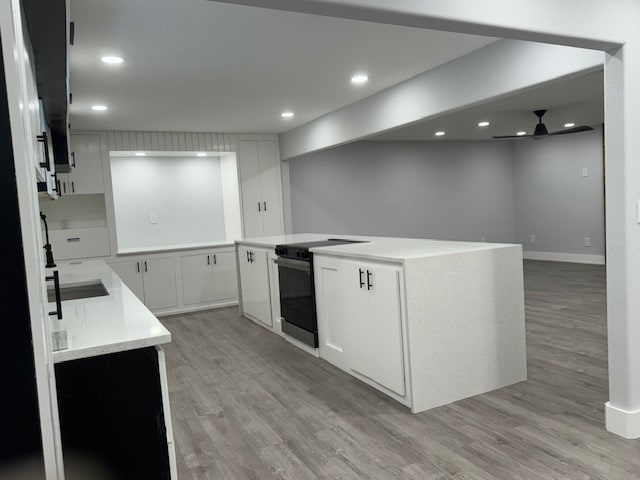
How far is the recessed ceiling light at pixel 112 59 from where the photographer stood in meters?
3.19

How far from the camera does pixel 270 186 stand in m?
6.75

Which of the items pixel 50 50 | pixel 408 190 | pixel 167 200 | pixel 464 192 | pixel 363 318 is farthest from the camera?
pixel 464 192

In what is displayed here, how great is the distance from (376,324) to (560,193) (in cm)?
694

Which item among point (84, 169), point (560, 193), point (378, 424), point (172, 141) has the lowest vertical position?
point (378, 424)

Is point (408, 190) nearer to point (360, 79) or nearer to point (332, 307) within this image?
point (360, 79)

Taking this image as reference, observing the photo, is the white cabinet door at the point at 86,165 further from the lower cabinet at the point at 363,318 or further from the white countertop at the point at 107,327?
the white countertop at the point at 107,327

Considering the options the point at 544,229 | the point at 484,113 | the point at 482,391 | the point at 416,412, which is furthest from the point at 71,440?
the point at 544,229

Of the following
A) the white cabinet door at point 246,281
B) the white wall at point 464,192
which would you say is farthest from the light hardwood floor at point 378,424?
the white wall at point 464,192

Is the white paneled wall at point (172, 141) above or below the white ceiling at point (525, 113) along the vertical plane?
below

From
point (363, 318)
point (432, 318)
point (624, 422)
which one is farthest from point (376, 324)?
point (624, 422)

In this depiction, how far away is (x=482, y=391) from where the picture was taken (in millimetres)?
2996

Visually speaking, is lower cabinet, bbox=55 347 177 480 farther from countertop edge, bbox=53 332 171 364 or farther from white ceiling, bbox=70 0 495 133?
white ceiling, bbox=70 0 495 133

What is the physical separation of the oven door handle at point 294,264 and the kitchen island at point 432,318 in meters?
0.43

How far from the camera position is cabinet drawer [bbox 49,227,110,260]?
5.60 meters
